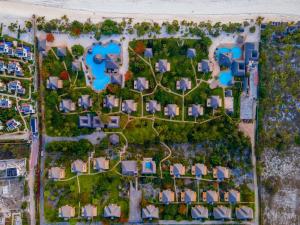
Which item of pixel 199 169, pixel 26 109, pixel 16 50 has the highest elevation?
pixel 16 50

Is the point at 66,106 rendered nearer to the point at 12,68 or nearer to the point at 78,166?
the point at 78,166

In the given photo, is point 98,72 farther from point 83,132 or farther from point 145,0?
point 145,0

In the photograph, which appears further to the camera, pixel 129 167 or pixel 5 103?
pixel 5 103

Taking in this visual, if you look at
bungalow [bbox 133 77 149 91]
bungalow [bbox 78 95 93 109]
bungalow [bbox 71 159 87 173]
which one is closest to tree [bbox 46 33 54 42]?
bungalow [bbox 78 95 93 109]

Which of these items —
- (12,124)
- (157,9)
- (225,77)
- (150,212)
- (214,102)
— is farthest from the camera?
(157,9)

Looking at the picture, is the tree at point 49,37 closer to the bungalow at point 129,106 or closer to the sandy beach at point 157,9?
the sandy beach at point 157,9

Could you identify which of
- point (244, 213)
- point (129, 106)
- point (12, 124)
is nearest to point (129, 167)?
point (129, 106)

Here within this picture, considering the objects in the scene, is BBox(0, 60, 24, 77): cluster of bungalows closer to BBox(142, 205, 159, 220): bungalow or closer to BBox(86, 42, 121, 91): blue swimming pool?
BBox(86, 42, 121, 91): blue swimming pool

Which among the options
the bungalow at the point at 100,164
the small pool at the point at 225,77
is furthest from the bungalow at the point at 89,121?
the small pool at the point at 225,77
